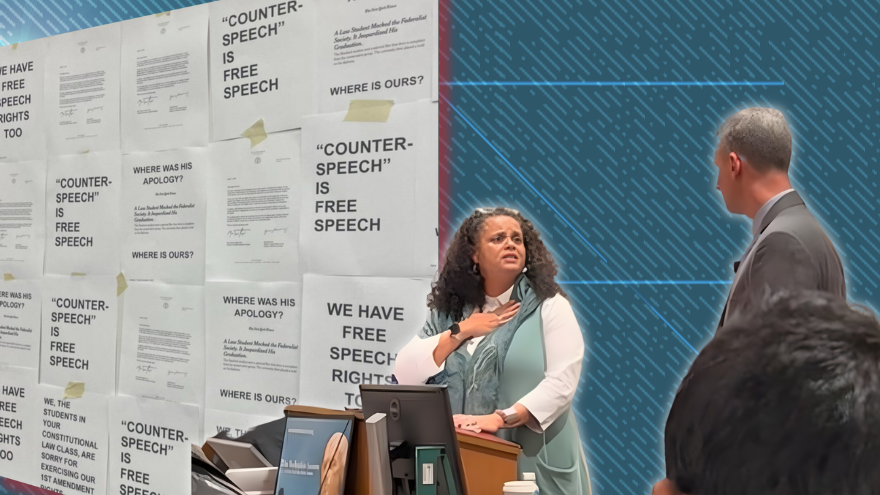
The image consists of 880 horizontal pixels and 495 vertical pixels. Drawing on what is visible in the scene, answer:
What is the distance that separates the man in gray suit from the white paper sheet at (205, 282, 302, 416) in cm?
171

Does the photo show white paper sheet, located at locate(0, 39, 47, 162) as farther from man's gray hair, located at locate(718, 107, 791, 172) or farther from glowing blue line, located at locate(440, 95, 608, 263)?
man's gray hair, located at locate(718, 107, 791, 172)

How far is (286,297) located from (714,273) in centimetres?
167

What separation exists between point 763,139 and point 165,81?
258 cm

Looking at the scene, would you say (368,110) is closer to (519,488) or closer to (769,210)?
(769,210)

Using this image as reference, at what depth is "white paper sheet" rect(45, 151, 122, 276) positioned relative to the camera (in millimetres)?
3805

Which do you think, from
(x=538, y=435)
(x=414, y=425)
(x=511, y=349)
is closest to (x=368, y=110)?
(x=511, y=349)

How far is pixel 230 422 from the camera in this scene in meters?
3.34

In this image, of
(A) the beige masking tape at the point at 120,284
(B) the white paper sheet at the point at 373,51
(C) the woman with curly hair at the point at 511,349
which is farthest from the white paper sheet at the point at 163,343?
(C) the woman with curly hair at the point at 511,349

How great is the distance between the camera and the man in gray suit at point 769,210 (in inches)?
79.0

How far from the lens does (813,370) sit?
0.48 m

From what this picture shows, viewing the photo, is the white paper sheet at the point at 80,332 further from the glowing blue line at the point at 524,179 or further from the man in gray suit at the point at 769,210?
the man in gray suit at the point at 769,210

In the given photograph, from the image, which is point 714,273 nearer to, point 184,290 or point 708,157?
point 708,157

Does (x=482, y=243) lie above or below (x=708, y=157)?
below

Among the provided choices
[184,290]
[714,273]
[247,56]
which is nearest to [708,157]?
[714,273]
